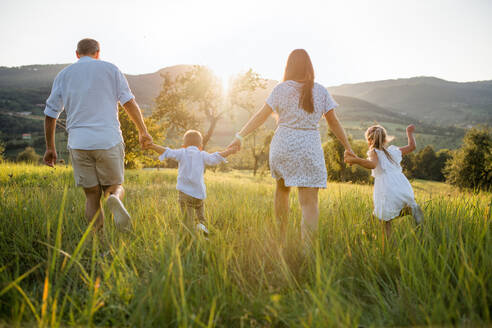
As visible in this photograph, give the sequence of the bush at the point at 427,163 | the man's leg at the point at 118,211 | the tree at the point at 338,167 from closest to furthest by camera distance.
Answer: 1. the man's leg at the point at 118,211
2. the tree at the point at 338,167
3. the bush at the point at 427,163

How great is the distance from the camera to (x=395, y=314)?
5.73ft

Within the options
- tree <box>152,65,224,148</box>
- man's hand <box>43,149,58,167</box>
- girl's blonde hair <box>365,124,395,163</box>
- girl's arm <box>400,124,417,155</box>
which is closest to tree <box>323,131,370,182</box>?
tree <box>152,65,224,148</box>

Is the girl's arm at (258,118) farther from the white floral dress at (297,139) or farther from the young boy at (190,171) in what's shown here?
the young boy at (190,171)

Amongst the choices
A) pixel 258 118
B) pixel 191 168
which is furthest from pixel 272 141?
pixel 191 168

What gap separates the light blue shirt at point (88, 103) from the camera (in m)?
3.18

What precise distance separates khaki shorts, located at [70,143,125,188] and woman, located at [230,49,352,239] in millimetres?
1999

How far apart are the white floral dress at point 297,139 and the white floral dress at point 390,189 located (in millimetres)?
1065

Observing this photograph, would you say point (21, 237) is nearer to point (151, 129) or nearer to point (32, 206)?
point (32, 206)

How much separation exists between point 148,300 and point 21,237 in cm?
209

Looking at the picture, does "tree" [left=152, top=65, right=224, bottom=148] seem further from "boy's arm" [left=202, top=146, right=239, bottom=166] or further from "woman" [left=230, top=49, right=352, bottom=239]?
"woman" [left=230, top=49, right=352, bottom=239]

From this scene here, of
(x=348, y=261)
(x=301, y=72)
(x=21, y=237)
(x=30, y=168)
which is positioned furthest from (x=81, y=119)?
(x=30, y=168)

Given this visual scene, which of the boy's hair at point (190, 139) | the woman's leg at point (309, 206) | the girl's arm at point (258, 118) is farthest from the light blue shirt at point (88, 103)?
the woman's leg at point (309, 206)

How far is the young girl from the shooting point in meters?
3.38

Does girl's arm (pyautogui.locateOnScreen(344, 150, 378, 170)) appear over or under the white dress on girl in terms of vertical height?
over
